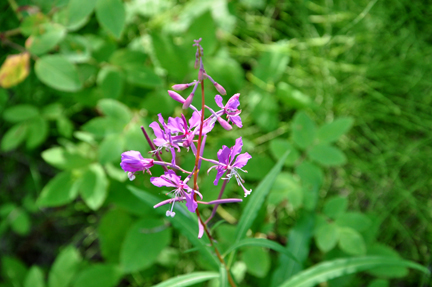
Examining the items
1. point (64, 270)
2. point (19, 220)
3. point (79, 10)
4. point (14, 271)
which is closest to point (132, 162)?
point (79, 10)

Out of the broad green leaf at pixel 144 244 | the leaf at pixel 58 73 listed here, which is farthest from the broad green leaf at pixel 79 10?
the broad green leaf at pixel 144 244

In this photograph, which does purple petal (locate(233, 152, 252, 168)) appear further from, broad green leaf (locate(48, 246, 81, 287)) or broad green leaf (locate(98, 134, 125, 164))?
broad green leaf (locate(48, 246, 81, 287))

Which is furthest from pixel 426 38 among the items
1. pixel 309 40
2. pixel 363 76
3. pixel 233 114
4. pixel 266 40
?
pixel 233 114

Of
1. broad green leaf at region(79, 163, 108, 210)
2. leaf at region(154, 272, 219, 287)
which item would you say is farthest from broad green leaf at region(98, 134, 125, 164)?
leaf at region(154, 272, 219, 287)

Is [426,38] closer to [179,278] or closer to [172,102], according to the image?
[172,102]

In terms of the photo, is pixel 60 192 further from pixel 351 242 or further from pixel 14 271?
Result: pixel 351 242
